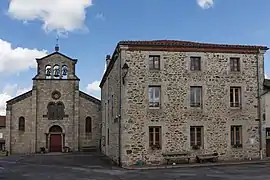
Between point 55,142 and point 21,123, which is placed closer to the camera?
point 21,123

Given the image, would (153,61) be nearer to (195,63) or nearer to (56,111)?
(195,63)

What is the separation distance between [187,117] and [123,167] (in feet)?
16.4

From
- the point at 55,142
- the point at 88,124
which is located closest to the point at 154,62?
the point at 88,124

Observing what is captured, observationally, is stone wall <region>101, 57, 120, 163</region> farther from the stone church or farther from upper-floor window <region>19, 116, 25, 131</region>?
upper-floor window <region>19, 116, 25, 131</region>

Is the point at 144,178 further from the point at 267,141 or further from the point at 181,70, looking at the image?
the point at 267,141

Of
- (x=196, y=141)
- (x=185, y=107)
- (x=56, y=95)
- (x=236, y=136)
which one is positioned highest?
(x=56, y=95)

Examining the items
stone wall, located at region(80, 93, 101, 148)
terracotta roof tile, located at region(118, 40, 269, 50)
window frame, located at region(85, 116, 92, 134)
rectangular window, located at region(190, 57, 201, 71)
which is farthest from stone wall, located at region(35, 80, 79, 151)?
rectangular window, located at region(190, 57, 201, 71)

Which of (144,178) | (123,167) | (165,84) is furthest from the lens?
(165,84)

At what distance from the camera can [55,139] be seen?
1494 inches

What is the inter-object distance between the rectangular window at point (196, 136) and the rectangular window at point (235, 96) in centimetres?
271

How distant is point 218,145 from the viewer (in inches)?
862

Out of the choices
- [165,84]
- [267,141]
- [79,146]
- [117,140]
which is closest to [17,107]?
[79,146]

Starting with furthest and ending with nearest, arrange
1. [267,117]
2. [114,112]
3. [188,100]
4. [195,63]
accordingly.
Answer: [114,112], [267,117], [195,63], [188,100]

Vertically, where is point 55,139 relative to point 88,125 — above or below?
below
